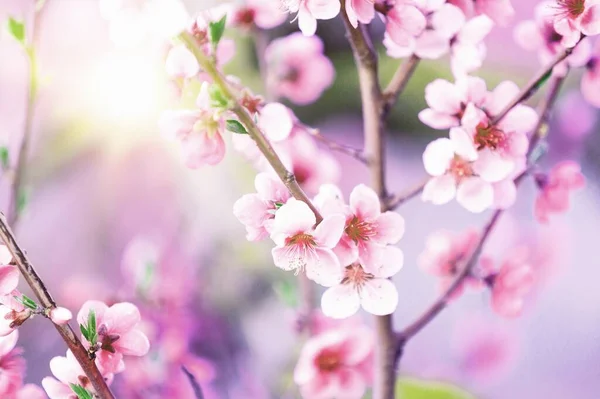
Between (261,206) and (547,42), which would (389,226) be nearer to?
(261,206)

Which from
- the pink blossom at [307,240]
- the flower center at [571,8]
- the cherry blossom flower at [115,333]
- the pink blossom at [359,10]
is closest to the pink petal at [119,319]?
the cherry blossom flower at [115,333]

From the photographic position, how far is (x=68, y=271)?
721mm

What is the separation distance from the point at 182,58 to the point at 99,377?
0.20 metres

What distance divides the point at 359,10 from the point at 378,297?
166 millimetres

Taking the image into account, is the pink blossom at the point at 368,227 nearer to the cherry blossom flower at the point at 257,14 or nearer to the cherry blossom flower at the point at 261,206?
the cherry blossom flower at the point at 261,206

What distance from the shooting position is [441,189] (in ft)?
1.37

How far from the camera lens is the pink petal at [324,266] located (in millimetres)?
347

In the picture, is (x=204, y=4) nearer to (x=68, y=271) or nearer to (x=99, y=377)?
(x=68, y=271)

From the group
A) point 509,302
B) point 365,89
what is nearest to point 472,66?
point 365,89

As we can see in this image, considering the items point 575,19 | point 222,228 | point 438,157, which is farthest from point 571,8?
point 222,228

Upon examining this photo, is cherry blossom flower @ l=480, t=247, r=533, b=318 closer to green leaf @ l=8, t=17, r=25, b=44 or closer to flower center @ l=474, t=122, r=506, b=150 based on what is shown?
flower center @ l=474, t=122, r=506, b=150

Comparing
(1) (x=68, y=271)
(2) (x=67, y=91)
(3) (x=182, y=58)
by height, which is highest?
(3) (x=182, y=58)

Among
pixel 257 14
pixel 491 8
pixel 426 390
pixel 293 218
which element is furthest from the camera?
pixel 426 390

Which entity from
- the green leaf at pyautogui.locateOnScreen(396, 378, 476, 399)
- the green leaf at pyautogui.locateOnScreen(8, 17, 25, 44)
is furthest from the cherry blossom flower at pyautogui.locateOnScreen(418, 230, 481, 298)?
the green leaf at pyautogui.locateOnScreen(8, 17, 25, 44)
